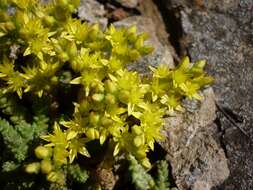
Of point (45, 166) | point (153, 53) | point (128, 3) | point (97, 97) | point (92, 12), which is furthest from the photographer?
point (128, 3)

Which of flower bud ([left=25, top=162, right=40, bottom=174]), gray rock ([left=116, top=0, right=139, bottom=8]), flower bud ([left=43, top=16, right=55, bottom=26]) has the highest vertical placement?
flower bud ([left=43, top=16, right=55, bottom=26])

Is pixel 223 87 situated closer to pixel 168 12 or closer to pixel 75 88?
pixel 168 12

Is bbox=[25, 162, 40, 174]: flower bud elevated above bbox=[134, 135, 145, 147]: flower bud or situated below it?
below

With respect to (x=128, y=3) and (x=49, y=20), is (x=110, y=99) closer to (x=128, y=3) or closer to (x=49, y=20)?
(x=49, y=20)

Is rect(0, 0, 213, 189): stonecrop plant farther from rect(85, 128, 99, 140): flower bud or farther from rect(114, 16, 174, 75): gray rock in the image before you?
rect(114, 16, 174, 75): gray rock

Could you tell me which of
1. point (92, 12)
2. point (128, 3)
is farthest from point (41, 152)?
point (128, 3)

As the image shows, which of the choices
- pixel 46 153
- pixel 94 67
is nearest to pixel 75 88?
pixel 94 67

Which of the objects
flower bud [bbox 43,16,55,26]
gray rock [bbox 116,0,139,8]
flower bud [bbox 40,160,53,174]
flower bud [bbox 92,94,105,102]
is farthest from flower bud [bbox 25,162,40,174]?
gray rock [bbox 116,0,139,8]

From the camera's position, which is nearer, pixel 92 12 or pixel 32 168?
pixel 32 168
